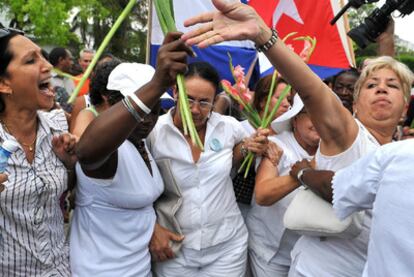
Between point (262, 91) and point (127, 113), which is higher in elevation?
point (127, 113)

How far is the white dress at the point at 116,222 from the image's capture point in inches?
77.5

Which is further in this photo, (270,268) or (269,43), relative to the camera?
(270,268)

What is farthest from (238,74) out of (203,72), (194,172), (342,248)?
(342,248)

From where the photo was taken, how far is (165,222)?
2.25 meters

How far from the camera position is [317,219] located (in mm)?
1815

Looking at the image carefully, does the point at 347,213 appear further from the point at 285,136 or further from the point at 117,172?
the point at 285,136

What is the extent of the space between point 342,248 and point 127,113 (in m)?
1.05

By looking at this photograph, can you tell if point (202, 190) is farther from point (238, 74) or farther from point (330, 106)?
point (330, 106)

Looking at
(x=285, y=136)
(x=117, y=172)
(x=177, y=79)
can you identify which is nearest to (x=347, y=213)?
(x=177, y=79)

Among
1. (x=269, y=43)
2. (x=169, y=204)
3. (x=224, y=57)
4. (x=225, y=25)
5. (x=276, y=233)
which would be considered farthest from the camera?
(x=224, y=57)

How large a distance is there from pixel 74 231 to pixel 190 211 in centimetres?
55

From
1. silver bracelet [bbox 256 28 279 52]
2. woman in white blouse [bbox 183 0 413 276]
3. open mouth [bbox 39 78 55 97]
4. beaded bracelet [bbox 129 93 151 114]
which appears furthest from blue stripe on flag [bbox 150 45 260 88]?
beaded bracelet [bbox 129 93 151 114]

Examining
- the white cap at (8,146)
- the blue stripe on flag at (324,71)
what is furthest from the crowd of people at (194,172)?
the blue stripe on flag at (324,71)

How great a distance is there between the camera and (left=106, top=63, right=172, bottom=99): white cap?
1964 millimetres
